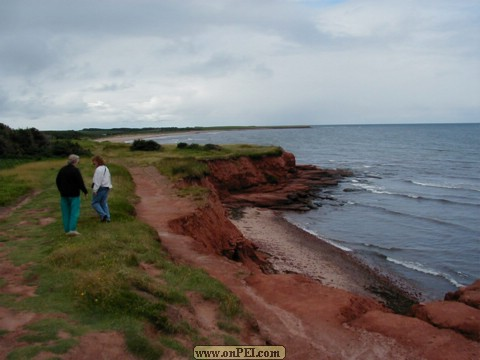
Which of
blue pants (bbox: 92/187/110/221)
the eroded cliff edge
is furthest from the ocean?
blue pants (bbox: 92/187/110/221)

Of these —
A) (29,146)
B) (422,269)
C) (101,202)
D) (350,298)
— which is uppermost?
(29,146)

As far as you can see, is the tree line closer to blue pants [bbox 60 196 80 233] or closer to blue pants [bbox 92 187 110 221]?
blue pants [bbox 92 187 110 221]

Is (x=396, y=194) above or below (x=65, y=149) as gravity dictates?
below

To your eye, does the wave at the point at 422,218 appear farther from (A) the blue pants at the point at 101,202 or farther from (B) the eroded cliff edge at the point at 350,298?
(A) the blue pants at the point at 101,202

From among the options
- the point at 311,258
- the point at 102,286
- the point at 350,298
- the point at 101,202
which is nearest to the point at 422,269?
the point at 311,258

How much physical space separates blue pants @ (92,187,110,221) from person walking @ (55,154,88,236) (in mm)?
1219

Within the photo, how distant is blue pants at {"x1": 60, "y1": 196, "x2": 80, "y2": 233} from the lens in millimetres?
11320

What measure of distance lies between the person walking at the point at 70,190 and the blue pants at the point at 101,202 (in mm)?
1219

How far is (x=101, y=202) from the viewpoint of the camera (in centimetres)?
1301

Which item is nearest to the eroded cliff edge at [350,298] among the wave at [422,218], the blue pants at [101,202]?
the blue pants at [101,202]

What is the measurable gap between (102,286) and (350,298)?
5823mm

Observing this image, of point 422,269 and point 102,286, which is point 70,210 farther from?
point 422,269

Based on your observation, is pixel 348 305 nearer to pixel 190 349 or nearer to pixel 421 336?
pixel 421 336

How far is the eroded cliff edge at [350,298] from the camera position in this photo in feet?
29.7
